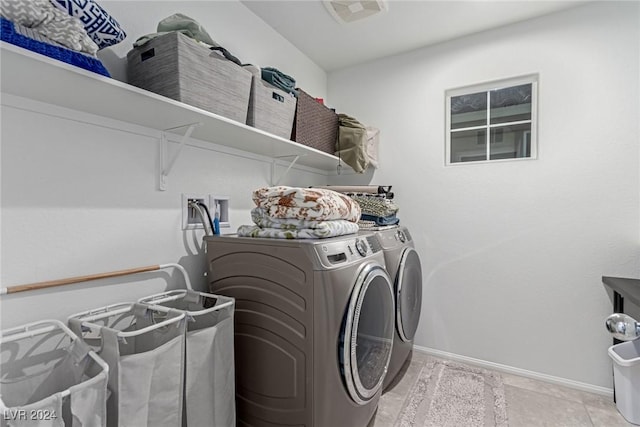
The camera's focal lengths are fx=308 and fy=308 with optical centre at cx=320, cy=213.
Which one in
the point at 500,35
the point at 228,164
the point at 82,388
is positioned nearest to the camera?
the point at 82,388

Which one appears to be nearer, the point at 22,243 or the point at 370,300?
the point at 22,243

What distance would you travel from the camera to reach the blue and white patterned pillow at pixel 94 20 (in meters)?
0.93

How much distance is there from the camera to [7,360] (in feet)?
3.30

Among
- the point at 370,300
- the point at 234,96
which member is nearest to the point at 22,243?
the point at 234,96

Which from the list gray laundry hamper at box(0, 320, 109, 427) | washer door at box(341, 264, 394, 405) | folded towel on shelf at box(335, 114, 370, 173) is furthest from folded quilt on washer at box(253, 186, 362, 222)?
folded towel on shelf at box(335, 114, 370, 173)

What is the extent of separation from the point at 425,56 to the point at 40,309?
2819 mm

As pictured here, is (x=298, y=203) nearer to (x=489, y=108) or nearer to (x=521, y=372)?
(x=489, y=108)

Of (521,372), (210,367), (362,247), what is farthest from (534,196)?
(210,367)

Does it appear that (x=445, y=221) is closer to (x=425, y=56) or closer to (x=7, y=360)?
(x=425, y=56)

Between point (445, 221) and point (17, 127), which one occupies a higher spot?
point (17, 127)

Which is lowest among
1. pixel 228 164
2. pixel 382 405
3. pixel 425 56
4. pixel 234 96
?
pixel 382 405

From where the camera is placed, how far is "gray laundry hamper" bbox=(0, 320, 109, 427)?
0.69m

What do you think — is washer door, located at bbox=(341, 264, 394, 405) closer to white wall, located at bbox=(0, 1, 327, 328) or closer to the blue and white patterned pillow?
white wall, located at bbox=(0, 1, 327, 328)

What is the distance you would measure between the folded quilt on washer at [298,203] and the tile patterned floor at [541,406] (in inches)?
48.3
